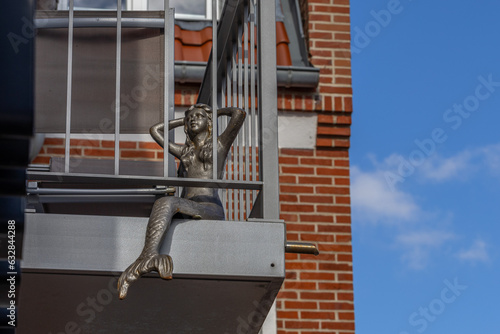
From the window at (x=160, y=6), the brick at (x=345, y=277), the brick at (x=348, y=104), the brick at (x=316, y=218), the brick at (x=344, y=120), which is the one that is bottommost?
the brick at (x=345, y=277)

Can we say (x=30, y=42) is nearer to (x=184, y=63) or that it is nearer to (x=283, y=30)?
(x=184, y=63)

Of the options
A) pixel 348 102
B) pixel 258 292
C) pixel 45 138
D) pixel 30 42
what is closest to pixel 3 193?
pixel 30 42

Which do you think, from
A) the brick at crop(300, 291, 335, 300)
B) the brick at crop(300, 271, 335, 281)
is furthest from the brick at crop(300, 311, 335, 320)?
the brick at crop(300, 271, 335, 281)

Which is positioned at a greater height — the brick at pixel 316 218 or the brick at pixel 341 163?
the brick at pixel 341 163

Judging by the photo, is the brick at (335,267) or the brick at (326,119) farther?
the brick at (326,119)

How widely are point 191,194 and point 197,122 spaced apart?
0.48 metres

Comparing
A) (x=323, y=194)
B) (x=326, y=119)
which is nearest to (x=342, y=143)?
(x=326, y=119)

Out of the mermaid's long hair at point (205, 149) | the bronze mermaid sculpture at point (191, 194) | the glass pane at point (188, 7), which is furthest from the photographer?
the glass pane at point (188, 7)

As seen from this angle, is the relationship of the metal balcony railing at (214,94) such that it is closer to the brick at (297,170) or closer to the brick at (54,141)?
the brick at (54,141)

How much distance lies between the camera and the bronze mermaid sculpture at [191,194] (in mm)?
4102

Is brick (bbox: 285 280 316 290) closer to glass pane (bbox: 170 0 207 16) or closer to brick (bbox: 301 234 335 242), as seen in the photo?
brick (bbox: 301 234 335 242)

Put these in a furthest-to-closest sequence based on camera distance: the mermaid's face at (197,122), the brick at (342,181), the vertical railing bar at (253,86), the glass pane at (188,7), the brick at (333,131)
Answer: the glass pane at (188,7) < the brick at (333,131) < the brick at (342,181) < the mermaid's face at (197,122) < the vertical railing bar at (253,86)

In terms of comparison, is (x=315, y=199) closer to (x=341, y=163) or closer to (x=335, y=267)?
(x=341, y=163)

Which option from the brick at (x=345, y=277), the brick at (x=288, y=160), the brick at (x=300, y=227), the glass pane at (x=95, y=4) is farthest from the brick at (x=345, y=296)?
the glass pane at (x=95, y=4)
